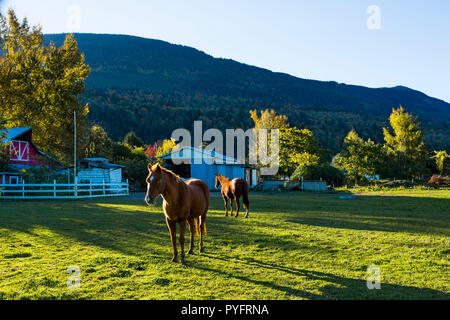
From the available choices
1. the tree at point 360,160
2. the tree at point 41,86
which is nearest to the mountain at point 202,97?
the tree at point 360,160

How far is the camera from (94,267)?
18.2 feet

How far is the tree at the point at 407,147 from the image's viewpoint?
51.8 metres

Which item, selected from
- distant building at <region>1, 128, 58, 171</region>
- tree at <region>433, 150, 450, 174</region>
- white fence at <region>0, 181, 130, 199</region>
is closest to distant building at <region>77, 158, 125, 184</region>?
distant building at <region>1, 128, 58, 171</region>

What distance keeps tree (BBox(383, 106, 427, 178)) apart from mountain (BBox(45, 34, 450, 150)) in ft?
57.4

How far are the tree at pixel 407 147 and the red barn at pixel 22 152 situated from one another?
47810mm

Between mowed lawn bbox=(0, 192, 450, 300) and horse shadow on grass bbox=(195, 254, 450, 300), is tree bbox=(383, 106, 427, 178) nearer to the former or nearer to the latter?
mowed lawn bbox=(0, 192, 450, 300)

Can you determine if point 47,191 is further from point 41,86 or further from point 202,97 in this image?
point 202,97

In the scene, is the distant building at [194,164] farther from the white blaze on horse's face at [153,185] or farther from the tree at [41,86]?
the white blaze on horse's face at [153,185]

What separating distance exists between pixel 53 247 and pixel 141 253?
2.25m

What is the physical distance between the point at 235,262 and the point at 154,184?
1.99 meters

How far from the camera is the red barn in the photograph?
31375mm

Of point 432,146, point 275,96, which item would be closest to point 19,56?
point 432,146
